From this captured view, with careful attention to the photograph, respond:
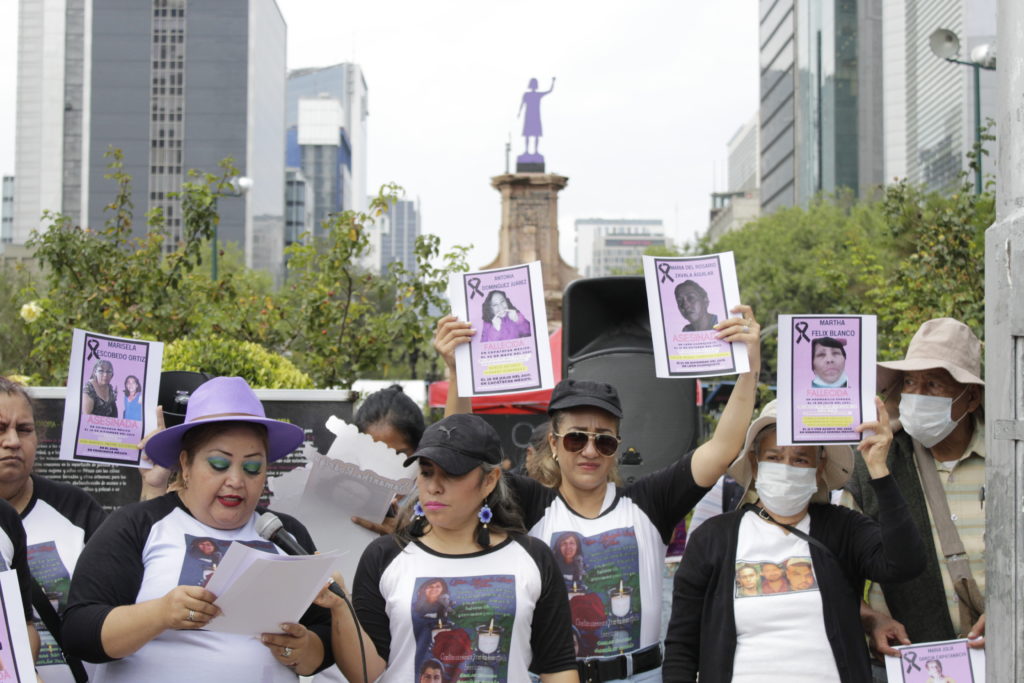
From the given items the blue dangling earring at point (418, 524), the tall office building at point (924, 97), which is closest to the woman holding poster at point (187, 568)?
the blue dangling earring at point (418, 524)

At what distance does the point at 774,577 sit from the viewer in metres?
3.80

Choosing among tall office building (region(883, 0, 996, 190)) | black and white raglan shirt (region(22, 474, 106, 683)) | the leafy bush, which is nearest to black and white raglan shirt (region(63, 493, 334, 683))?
black and white raglan shirt (region(22, 474, 106, 683))

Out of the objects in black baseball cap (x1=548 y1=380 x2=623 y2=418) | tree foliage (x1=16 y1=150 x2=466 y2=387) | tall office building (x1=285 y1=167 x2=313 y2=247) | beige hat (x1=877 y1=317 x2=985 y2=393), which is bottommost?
black baseball cap (x1=548 y1=380 x2=623 y2=418)

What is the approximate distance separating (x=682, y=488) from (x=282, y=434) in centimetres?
144

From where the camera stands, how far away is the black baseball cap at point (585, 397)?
13.0ft

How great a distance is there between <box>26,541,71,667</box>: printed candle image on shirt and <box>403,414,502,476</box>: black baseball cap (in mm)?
1298

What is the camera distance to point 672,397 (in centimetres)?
715

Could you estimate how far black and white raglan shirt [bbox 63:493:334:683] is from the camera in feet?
10.3

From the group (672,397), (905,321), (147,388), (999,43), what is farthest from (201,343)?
(905,321)

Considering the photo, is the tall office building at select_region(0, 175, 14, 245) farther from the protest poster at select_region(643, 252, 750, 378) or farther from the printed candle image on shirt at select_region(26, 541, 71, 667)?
the protest poster at select_region(643, 252, 750, 378)

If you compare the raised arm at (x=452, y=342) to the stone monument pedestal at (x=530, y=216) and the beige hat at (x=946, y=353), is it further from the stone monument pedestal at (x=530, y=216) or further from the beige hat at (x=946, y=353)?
the stone monument pedestal at (x=530, y=216)

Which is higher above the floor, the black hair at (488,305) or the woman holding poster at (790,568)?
the black hair at (488,305)

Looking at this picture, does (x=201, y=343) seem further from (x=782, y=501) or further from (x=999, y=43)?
(x=999, y=43)

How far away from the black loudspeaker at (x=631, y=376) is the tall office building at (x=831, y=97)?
7439 centimetres
